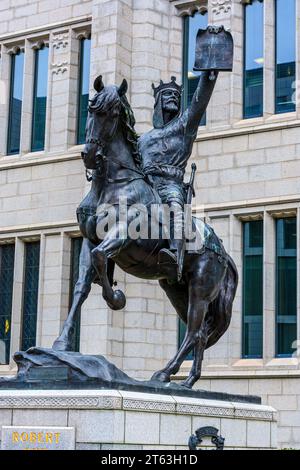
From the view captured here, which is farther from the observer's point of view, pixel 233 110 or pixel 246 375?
pixel 233 110

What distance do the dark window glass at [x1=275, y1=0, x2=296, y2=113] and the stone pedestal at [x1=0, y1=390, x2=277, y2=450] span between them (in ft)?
40.2

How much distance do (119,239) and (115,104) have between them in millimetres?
1479

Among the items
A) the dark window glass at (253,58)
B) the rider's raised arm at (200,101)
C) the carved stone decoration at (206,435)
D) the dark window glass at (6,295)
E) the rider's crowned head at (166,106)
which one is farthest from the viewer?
the dark window glass at (6,295)

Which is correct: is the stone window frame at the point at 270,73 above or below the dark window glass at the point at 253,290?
above

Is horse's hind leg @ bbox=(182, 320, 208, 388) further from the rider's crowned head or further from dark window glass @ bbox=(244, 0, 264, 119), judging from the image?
dark window glass @ bbox=(244, 0, 264, 119)

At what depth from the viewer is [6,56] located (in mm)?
26453

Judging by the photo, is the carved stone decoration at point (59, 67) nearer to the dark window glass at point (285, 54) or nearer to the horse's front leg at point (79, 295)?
the dark window glass at point (285, 54)

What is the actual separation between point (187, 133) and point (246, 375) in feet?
32.3

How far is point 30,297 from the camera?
24.6 meters

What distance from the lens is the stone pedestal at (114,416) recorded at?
31.9ft

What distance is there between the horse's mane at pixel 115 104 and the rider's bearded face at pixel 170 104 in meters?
1.05

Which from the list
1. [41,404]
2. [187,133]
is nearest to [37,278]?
[187,133]

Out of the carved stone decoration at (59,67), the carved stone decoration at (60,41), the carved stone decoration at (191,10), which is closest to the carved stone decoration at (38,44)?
the carved stone decoration at (60,41)
